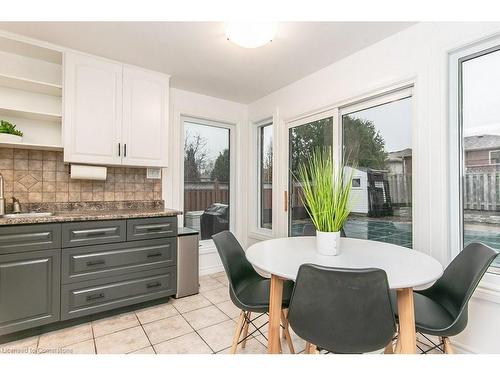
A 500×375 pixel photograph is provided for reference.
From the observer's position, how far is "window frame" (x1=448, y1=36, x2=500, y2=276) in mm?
1849

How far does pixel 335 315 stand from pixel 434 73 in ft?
6.11

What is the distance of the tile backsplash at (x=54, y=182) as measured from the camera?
2.40m

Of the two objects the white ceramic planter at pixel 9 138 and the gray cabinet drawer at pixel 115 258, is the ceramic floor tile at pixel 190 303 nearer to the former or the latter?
the gray cabinet drawer at pixel 115 258

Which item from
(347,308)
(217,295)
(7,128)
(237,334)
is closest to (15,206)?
(7,128)

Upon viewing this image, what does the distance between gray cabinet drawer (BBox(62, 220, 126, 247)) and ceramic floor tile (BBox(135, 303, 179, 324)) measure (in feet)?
2.37

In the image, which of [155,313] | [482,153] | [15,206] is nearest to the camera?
[482,153]

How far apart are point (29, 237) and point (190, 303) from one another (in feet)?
4.95

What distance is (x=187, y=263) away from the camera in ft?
9.30

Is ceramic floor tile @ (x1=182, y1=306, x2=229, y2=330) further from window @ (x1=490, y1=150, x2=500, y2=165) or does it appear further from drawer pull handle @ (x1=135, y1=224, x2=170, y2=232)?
window @ (x1=490, y1=150, x2=500, y2=165)

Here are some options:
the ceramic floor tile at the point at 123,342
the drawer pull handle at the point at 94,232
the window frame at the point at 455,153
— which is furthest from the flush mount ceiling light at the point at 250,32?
the ceramic floor tile at the point at 123,342

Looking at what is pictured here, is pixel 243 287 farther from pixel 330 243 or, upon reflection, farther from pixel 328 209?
pixel 328 209

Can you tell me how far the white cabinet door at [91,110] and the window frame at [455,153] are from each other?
286 centimetres

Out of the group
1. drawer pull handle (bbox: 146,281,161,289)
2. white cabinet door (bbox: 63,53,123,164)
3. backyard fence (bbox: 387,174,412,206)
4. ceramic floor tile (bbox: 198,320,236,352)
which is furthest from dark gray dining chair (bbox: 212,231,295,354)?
white cabinet door (bbox: 63,53,123,164)
